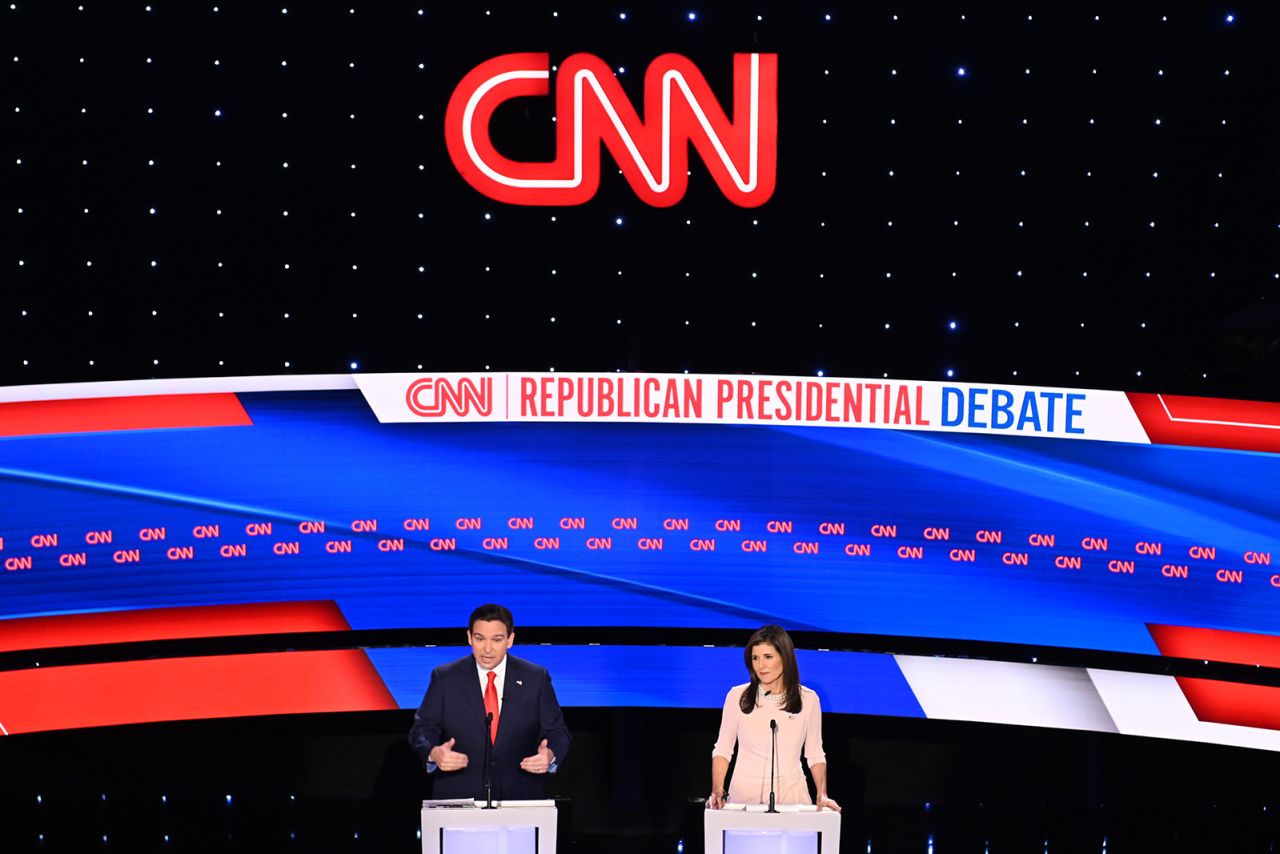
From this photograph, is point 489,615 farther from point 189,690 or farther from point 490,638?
point 189,690

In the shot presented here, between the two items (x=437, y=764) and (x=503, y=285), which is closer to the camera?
(x=437, y=764)

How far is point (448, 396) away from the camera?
5.94 metres

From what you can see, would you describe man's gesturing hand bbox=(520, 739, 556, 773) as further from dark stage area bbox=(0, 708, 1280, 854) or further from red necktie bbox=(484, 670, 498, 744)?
dark stage area bbox=(0, 708, 1280, 854)

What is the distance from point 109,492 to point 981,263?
382 centimetres

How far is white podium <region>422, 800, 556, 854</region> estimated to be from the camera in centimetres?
381

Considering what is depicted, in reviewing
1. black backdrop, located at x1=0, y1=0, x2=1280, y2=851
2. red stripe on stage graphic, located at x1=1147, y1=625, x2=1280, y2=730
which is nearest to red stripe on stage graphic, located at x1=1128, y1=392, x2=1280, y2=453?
black backdrop, located at x1=0, y1=0, x2=1280, y2=851

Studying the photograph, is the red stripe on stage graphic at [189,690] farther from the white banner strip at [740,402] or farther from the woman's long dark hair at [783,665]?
the woman's long dark hair at [783,665]

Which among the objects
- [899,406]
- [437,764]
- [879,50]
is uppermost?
[879,50]

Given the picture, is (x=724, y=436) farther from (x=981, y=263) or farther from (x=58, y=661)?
(x=58, y=661)

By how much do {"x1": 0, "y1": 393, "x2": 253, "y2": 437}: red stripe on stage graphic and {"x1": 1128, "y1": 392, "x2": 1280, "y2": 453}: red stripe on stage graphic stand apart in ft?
12.5

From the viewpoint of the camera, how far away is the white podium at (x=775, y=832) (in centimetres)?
386

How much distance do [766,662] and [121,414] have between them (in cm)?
309

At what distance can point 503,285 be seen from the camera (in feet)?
19.7

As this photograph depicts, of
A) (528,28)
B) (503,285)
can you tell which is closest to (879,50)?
(528,28)
